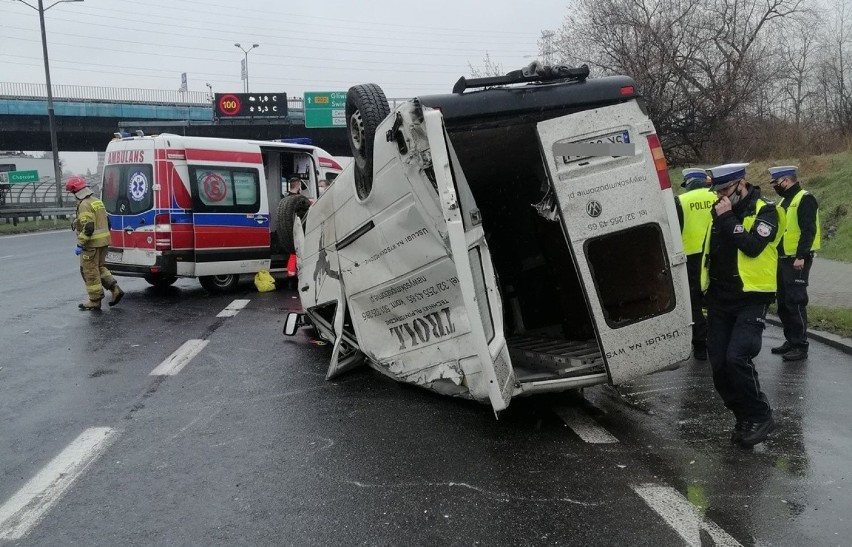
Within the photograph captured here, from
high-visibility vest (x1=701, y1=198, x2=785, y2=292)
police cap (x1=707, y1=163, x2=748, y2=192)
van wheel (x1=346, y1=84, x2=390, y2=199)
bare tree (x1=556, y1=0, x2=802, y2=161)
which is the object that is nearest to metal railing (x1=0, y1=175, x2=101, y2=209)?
bare tree (x1=556, y1=0, x2=802, y2=161)

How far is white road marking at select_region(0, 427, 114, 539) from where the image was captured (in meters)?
3.89

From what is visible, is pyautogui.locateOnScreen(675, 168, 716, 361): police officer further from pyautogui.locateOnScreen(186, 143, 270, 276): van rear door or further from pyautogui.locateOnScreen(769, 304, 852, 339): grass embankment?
pyautogui.locateOnScreen(186, 143, 270, 276): van rear door

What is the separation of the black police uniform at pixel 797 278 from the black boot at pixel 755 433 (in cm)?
306

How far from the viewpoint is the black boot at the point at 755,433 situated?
4828 mm

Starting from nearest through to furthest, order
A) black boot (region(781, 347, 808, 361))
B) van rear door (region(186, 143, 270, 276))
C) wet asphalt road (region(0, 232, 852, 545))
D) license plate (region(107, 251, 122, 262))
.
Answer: wet asphalt road (region(0, 232, 852, 545)) < black boot (region(781, 347, 808, 361)) < van rear door (region(186, 143, 270, 276)) < license plate (region(107, 251, 122, 262))

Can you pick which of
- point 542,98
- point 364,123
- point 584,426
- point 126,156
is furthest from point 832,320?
point 126,156

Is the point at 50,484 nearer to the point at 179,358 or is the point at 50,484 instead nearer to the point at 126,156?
the point at 179,358

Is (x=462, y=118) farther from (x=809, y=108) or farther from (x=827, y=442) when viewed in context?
(x=809, y=108)

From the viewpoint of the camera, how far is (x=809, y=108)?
30969 mm

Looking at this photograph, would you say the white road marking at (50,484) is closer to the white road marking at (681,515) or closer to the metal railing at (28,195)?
the white road marking at (681,515)

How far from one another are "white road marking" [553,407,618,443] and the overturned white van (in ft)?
1.11

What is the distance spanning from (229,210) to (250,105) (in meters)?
39.5

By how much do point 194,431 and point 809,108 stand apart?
104 ft

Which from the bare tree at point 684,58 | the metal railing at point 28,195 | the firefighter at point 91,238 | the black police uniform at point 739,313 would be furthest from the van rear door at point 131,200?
the metal railing at point 28,195
